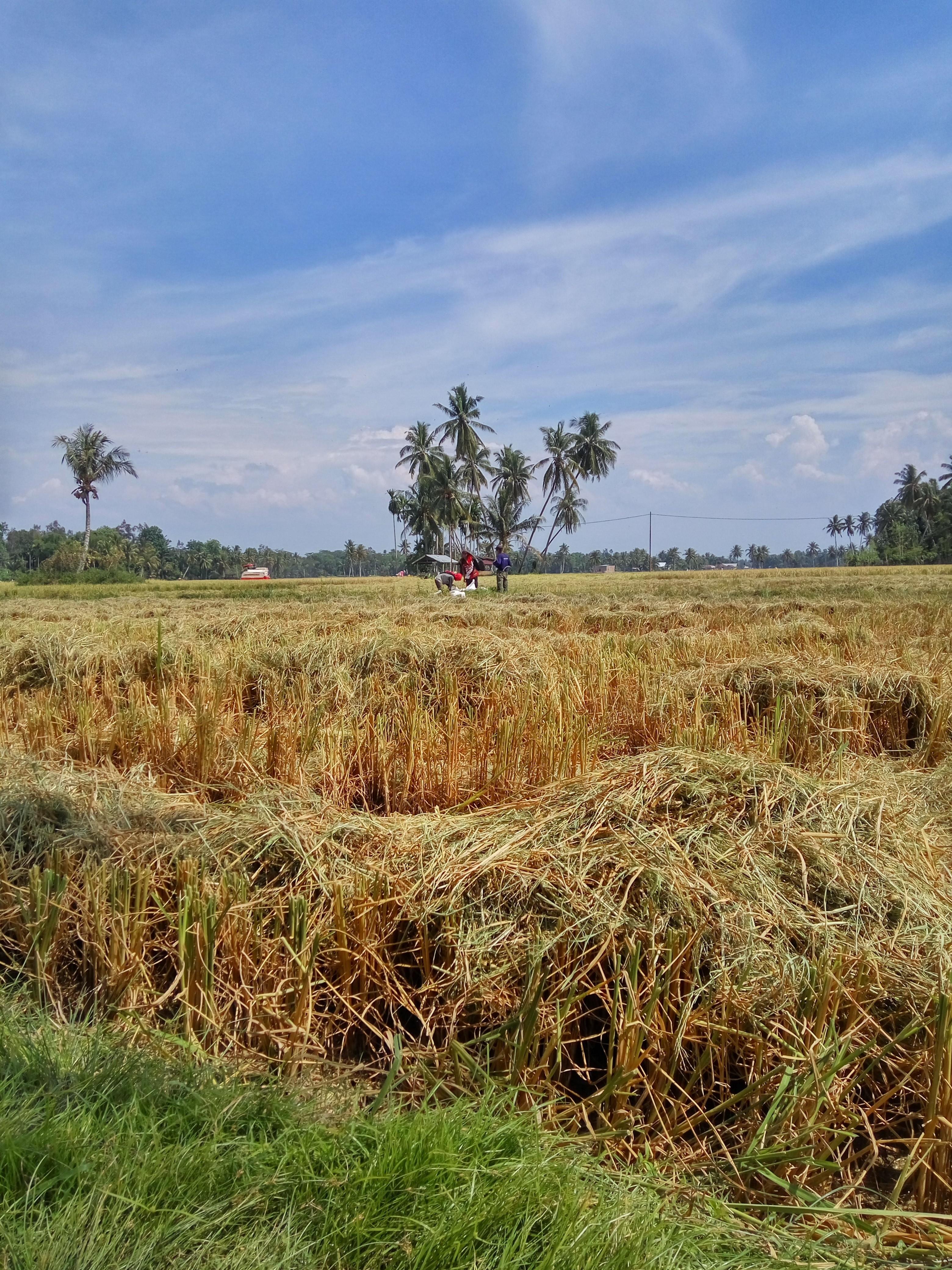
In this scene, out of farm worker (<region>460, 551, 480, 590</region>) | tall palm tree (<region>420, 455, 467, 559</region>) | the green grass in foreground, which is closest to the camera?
the green grass in foreground

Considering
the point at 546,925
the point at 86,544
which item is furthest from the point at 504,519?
the point at 546,925

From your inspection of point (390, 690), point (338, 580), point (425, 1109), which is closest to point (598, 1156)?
point (425, 1109)

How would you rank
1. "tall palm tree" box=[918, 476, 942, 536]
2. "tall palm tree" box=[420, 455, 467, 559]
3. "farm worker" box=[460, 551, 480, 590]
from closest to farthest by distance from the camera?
1. "farm worker" box=[460, 551, 480, 590]
2. "tall palm tree" box=[420, 455, 467, 559]
3. "tall palm tree" box=[918, 476, 942, 536]

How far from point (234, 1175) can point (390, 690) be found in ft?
13.0

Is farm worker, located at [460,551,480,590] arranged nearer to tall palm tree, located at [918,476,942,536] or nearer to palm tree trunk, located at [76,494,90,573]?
palm tree trunk, located at [76,494,90,573]

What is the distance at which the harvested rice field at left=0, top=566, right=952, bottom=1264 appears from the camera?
1919 millimetres

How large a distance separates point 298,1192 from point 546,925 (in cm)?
104

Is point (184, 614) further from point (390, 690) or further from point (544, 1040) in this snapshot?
point (544, 1040)

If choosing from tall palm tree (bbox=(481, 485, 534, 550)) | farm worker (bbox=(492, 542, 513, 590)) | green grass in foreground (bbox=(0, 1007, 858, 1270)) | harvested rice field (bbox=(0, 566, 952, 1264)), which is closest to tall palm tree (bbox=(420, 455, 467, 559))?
tall palm tree (bbox=(481, 485, 534, 550))

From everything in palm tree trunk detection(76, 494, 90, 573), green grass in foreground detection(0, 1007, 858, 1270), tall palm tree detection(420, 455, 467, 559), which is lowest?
green grass in foreground detection(0, 1007, 858, 1270)

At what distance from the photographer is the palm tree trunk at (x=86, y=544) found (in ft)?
162

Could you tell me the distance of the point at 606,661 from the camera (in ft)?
19.0

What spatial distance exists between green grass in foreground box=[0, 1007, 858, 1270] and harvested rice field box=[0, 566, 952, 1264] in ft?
0.73

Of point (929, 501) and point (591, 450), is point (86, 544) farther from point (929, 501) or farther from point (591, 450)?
point (929, 501)
